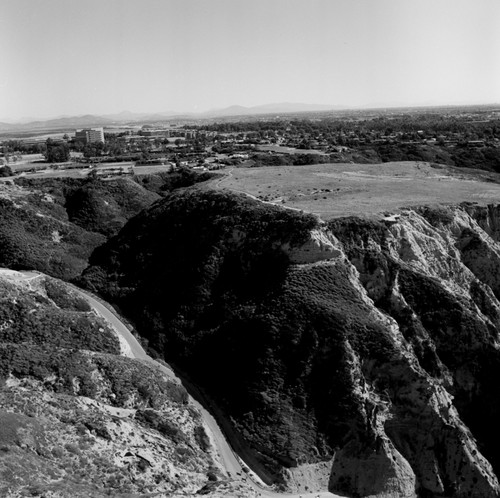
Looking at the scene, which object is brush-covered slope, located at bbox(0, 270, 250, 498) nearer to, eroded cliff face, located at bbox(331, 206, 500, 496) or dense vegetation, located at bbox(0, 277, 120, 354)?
dense vegetation, located at bbox(0, 277, 120, 354)

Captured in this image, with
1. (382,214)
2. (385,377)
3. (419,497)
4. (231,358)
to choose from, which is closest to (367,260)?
(382,214)

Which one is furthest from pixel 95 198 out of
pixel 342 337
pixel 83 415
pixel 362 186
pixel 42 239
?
pixel 83 415

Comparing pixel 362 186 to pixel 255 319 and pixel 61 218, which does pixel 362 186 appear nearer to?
pixel 255 319

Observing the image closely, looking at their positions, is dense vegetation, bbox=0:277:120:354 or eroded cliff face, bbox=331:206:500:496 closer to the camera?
eroded cliff face, bbox=331:206:500:496

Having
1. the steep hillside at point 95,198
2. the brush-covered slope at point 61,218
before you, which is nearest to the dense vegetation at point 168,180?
the steep hillside at point 95,198

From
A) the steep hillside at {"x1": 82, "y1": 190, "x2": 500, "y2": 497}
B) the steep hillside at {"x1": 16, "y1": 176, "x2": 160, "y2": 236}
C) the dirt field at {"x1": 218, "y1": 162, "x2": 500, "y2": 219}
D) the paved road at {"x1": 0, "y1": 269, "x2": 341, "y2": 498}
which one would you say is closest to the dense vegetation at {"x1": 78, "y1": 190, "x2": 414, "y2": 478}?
the steep hillside at {"x1": 82, "y1": 190, "x2": 500, "y2": 497}

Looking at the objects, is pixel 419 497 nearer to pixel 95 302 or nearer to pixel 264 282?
pixel 264 282
